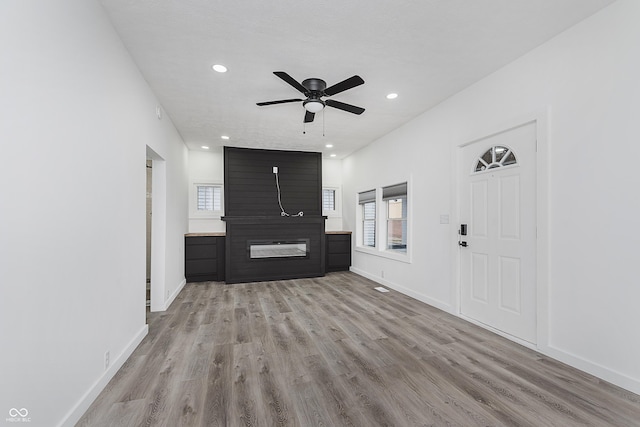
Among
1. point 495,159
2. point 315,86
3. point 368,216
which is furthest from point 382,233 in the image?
point 315,86

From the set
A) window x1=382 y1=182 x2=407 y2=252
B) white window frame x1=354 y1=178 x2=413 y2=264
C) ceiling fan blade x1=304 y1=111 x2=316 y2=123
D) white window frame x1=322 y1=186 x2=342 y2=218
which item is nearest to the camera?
ceiling fan blade x1=304 y1=111 x2=316 y2=123

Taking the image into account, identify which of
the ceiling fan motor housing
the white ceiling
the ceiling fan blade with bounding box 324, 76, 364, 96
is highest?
the white ceiling

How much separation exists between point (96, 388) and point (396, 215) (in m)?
4.72

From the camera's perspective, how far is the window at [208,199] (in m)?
6.66

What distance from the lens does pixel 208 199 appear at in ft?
22.2

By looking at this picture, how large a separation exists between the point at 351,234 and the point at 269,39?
195 inches

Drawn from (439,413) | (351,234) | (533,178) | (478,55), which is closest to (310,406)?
(439,413)

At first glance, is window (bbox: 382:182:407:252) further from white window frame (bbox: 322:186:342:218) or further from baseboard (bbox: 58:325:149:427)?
baseboard (bbox: 58:325:149:427)

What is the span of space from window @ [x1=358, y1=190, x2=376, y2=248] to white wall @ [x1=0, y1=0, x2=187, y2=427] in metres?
4.42

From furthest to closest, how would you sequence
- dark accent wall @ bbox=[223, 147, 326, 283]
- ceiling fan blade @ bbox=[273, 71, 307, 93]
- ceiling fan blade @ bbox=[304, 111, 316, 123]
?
1. dark accent wall @ bbox=[223, 147, 326, 283]
2. ceiling fan blade @ bbox=[304, 111, 316, 123]
3. ceiling fan blade @ bbox=[273, 71, 307, 93]

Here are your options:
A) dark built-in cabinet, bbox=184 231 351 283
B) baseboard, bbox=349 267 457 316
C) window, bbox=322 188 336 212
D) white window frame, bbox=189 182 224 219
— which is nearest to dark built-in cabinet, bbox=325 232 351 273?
baseboard, bbox=349 267 457 316

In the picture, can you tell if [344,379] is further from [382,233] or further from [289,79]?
[382,233]

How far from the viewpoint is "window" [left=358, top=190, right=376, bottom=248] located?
607 cm

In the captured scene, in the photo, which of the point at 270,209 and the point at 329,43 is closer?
the point at 329,43
